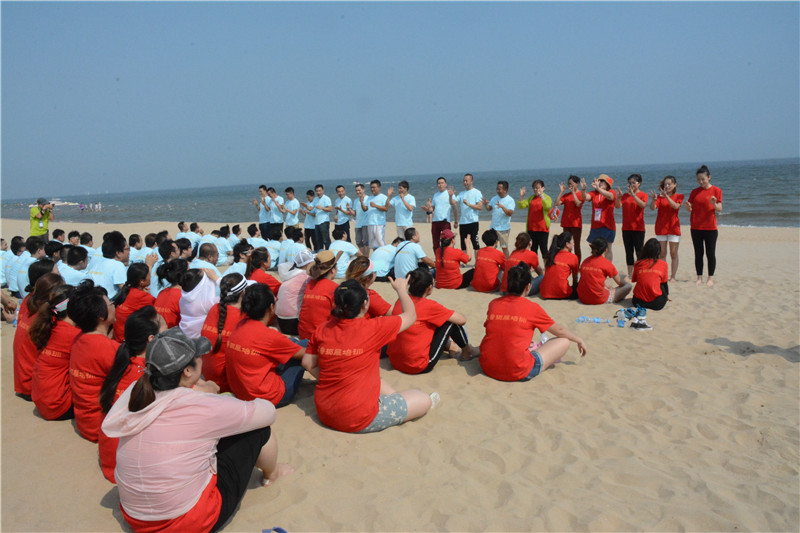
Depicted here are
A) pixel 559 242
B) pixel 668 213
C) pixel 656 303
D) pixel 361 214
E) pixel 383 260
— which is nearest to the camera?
pixel 656 303

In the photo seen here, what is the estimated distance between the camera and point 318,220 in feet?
41.2

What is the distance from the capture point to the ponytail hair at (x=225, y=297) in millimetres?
4410

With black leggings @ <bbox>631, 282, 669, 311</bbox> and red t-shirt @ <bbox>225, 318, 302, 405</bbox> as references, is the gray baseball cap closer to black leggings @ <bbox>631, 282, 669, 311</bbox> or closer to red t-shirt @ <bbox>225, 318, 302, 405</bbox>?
red t-shirt @ <bbox>225, 318, 302, 405</bbox>

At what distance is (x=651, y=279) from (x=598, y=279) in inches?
27.0

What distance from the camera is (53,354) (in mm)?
4066

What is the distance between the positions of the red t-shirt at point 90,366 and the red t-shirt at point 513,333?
124 inches

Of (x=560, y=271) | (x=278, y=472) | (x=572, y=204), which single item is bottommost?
(x=278, y=472)

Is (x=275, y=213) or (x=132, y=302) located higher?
(x=275, y=213)

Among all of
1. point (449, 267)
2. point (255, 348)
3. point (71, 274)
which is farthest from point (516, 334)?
point (71, 274)

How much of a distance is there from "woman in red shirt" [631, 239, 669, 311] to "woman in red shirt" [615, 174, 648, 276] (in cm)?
134

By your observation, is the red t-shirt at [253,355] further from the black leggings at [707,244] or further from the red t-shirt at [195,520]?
the black leggings at [707,244]

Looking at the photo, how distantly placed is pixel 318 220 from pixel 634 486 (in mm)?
10270

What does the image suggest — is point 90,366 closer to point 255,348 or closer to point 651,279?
point 255,348

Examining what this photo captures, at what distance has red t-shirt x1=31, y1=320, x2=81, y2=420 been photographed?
13.3ft
